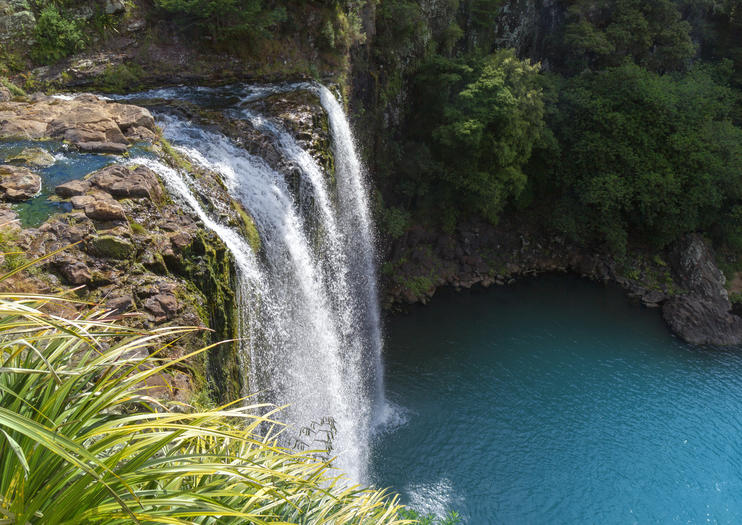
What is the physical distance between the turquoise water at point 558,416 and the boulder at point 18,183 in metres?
8.20

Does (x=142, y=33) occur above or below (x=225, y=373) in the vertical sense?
above

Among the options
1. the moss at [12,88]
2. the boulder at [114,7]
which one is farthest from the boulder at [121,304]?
the boulder at [114,7]

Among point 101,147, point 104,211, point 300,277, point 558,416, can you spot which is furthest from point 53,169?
point 558,416

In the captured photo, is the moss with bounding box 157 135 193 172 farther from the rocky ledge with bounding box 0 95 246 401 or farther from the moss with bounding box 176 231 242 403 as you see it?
the moss with bounding box 176 231 242 403

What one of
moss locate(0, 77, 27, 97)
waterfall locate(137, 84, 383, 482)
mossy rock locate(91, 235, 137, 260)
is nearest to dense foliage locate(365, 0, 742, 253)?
waterfall locate(137, 84, 383, 482)

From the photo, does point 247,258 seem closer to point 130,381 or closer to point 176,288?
point 176,288

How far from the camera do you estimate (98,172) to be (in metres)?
6.45

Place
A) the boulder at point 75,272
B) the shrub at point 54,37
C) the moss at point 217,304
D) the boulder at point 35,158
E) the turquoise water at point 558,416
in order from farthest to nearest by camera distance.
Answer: the turquoise water at point 558,416 < the shrub at point 54,37 < the boulder at point 35,158 < the moss at point 217,304 < the boulder at point 75,272

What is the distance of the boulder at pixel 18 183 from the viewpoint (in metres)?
5.86

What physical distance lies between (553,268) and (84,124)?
52.4 feet

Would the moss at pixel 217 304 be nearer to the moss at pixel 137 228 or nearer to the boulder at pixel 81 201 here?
the moss at pixel 137 228

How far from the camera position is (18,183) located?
602cm

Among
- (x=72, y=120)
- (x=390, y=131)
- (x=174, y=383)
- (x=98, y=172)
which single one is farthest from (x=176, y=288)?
(x=390, y=131)

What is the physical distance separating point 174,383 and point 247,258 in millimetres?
2636
